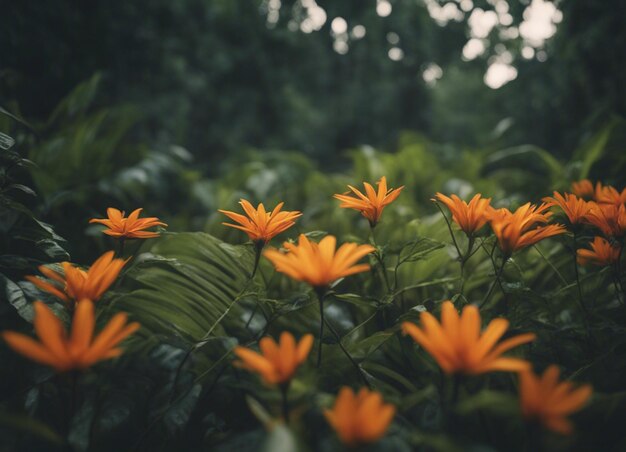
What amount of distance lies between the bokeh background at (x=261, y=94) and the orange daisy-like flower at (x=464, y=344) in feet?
3.17

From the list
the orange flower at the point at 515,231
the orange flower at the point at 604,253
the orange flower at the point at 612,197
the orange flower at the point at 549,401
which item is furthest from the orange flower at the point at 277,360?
the orange flower at the point at 612,197

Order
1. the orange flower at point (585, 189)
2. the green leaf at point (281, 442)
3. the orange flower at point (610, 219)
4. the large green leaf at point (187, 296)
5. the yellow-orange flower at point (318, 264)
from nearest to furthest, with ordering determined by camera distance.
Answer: the green leaf at point (281, 442) < the yellow-orange flower at point (318, 264) < the orange flower at point (610, 219) < the large green leaf at point (187, 296) < the orange flower at point (585, 189)

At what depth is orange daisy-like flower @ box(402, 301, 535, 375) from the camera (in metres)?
0.43

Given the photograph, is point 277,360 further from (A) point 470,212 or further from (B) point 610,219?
(B) point 610,219

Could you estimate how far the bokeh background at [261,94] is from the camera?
1505mm

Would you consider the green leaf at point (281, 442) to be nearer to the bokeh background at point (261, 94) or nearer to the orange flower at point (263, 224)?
the orange flower at point (263, 224)

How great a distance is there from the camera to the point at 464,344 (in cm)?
44

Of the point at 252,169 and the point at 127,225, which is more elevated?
the point at 127,225

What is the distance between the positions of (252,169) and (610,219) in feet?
5.36

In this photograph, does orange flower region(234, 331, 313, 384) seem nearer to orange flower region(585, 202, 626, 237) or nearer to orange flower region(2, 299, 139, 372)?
orange flower region(2, 299, 139, 372)

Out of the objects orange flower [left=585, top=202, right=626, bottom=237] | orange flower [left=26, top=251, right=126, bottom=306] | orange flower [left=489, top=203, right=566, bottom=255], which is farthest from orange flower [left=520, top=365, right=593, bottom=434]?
orange flower [left=26, top=251, right=126, bottom=306]

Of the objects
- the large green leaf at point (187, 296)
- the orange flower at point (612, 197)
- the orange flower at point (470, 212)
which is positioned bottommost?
the large green leaf at point (187, 296)

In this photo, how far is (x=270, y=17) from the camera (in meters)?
2.89

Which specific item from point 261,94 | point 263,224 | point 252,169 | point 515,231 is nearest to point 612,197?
point 515,231
